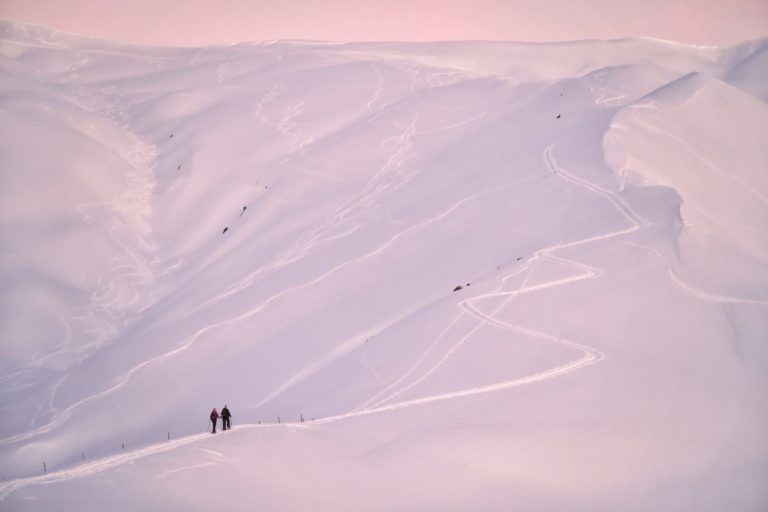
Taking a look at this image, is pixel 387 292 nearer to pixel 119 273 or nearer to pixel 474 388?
pixel 474 388

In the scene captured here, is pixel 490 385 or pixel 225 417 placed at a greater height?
pixel 225 417

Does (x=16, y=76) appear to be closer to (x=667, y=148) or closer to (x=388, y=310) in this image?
(x=388, y=310)

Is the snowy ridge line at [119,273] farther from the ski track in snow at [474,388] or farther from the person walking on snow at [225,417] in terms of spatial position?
the person walking on snow at [225,417]

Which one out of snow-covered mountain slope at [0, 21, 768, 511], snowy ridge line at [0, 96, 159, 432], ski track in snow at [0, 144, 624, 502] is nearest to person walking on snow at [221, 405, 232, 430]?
ski track in snow at [0, 144, 624, 502]

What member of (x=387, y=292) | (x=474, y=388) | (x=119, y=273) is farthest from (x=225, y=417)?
(x=119, y=273)

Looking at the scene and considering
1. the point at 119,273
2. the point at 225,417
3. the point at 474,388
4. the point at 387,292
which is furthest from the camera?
the point at 119,273

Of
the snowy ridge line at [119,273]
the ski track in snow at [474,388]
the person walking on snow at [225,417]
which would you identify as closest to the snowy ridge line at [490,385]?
the ski track in snow at [474,388]

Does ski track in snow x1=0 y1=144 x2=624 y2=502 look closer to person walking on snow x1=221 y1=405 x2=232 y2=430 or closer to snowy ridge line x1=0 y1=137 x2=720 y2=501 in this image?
snowy ridge line x1=0 y1=137 x2=720 y2=501

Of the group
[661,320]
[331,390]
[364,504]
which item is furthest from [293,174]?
[364,504]

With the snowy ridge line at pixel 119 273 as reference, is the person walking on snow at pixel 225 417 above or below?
below
